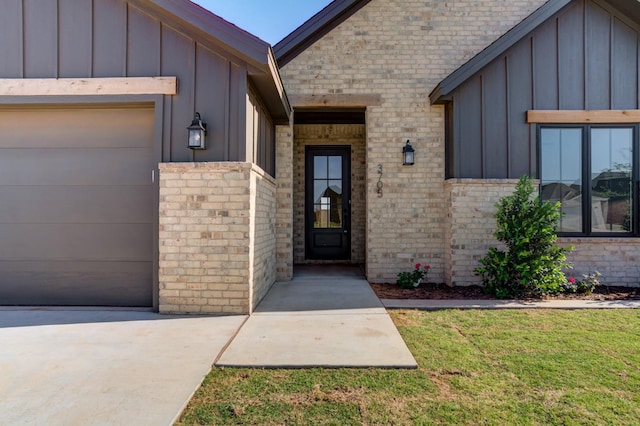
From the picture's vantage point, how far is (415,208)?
20.6 feet

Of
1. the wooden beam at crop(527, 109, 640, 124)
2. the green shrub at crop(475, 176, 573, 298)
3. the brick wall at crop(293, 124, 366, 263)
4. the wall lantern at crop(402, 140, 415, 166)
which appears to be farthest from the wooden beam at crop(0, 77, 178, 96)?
the wooden beam at crop(527, 109, 640, 124)

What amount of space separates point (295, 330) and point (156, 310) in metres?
1.84

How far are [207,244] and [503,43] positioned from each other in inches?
215

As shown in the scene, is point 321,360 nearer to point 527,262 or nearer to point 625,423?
point 625,423

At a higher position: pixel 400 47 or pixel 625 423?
pixel 400 47

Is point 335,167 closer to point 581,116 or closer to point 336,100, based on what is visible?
point 336,100

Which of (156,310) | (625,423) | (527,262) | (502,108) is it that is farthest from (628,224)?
(156,310)

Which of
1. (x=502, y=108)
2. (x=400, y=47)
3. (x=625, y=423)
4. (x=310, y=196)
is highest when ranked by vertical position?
(x=400, y=47)

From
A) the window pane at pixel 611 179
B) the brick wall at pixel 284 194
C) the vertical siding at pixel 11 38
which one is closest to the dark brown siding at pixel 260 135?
the brick wall at pixel 284 194

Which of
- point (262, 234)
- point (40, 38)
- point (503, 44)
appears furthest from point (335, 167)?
point (40, 38)

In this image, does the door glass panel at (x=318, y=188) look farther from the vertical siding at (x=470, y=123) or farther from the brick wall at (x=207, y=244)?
the brick wall at (x=207, y=244)

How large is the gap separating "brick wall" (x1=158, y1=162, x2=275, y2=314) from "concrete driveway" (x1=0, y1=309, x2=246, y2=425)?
245 millimetres

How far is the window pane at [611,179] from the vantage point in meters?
5.92

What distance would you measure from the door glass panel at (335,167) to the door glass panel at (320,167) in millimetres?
115
